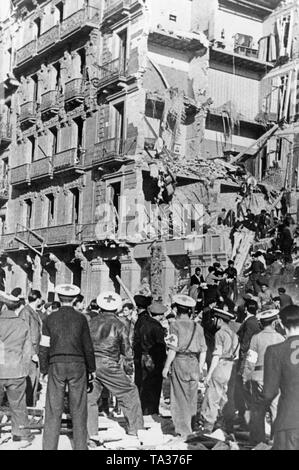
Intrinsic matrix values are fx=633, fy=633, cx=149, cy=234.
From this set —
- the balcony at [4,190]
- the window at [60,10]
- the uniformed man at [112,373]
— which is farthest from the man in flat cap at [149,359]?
the balcony at [4,190]

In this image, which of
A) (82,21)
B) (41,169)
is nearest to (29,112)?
(41,169)

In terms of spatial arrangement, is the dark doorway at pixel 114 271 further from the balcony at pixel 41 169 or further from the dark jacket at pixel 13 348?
the dark jacket at pixel 13 348

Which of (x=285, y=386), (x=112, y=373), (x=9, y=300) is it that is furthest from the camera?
(x=9, y=300)

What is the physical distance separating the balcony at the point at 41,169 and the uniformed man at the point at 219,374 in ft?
68.0

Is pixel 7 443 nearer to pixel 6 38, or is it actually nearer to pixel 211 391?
pixel 211 391

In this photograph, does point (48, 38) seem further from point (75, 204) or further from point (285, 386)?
point (285, 386)

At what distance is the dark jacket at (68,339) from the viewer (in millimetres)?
6333

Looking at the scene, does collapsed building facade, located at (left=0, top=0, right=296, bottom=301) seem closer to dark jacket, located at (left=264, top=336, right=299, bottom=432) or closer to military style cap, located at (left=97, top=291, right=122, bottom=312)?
military style cap, located at (left=97, top=291, right=122, bottom=312)

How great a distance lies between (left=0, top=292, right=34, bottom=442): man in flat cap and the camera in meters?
7.13

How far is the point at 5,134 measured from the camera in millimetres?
32469

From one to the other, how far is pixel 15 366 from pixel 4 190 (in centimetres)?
2586

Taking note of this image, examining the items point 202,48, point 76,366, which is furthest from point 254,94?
point 76,366
